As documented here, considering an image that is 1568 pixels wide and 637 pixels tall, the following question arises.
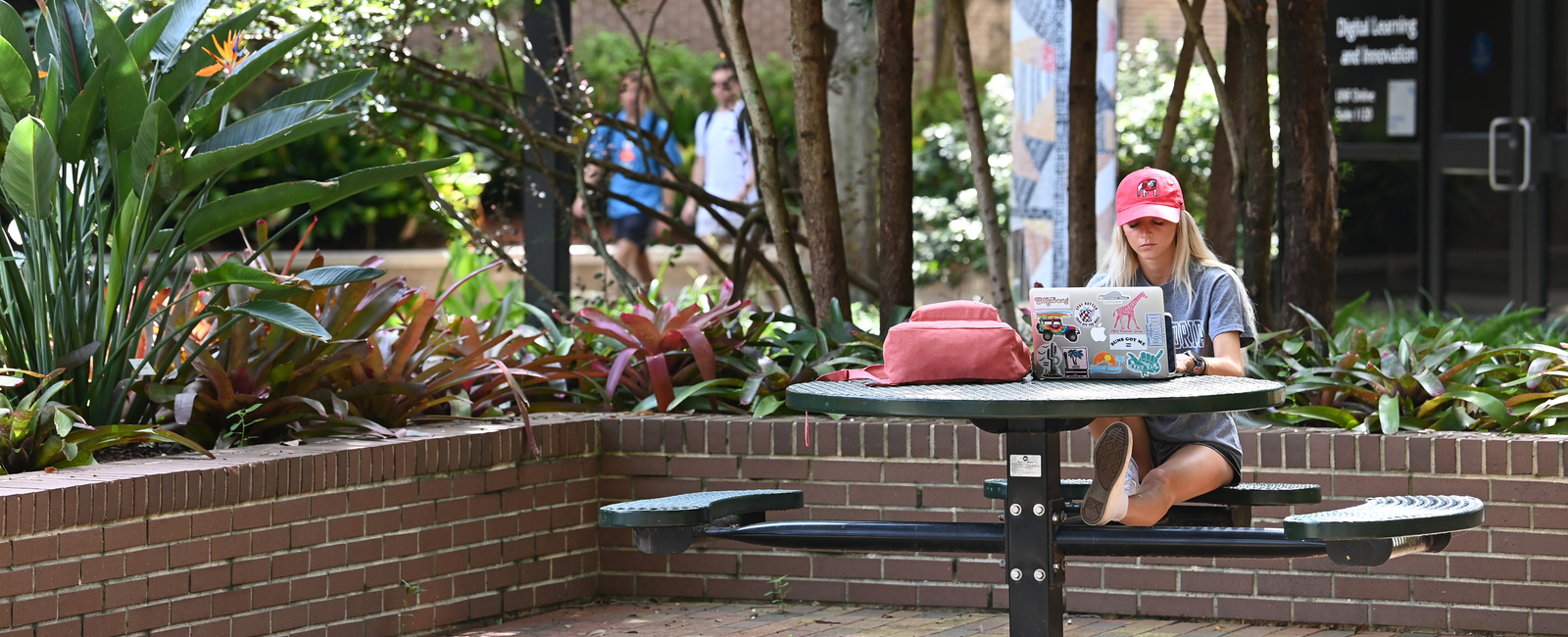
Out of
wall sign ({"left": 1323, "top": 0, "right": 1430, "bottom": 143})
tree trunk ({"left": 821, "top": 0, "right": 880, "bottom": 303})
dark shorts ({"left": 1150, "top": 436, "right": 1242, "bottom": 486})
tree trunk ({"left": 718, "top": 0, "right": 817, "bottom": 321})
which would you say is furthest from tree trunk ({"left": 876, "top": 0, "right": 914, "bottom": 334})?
wall sign ({"left": 1323, "top": 0, "right": 1430, "bottom": 143})

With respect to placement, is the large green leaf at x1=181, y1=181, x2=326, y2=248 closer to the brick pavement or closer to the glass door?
the brick pavement

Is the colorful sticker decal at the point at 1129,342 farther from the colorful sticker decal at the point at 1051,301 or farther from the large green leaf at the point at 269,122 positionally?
the large green leaf at the point at 269,122

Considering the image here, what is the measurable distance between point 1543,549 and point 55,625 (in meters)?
3.86

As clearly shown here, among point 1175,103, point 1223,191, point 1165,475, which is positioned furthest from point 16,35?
point 1223,191

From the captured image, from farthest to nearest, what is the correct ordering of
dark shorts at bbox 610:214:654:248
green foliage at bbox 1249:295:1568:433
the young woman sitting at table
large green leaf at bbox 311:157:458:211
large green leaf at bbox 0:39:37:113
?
dark shorts at bbox 610:214:654:248
green foliage at bbox 1249:295:1568:433
large green leaf at bbox 311:157:458:211
large green leaf at bbox 0:39:37:113
the young woman sitting at table

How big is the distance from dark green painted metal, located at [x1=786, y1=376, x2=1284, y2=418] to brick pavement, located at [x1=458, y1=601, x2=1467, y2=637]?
4.86ft

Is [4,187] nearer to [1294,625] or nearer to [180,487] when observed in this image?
[180,487]

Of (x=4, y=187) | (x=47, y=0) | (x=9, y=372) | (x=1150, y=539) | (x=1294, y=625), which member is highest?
(x=47, y=0)

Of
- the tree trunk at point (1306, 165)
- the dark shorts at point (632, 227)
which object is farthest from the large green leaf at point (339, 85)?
the dark shorts at point (632, 227)

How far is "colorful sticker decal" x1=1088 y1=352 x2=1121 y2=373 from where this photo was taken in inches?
138

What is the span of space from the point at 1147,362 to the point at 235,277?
232 cm

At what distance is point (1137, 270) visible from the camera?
404 cm

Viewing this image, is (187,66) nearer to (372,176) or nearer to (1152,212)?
(372,176)

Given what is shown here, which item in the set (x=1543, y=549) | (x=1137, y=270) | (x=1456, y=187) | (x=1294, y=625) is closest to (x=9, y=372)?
(x=1137, y=270)
